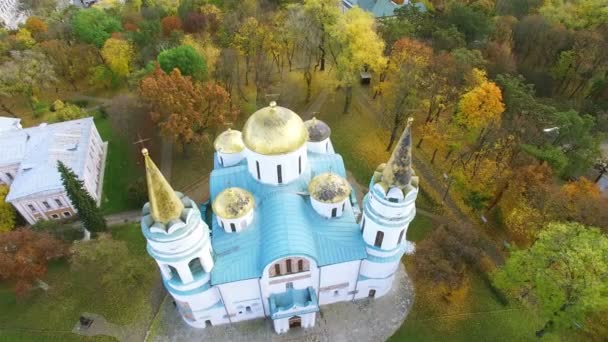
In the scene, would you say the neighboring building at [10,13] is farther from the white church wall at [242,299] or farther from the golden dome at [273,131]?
the white church wall at [242,299]

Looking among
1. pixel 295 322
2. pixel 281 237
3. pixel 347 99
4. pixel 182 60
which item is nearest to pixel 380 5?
pixel 347 99

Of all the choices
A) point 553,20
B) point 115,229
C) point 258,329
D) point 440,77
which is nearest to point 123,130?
point 115,229

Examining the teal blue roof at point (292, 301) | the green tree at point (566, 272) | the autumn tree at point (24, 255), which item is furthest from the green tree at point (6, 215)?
the green tree at point (566, 272)

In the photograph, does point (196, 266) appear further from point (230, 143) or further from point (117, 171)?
point (117, 171)

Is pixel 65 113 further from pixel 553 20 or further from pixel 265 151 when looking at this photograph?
pixel 553 20

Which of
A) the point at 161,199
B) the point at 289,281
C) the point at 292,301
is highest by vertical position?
the point at 161,199

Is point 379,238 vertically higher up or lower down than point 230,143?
lower down
